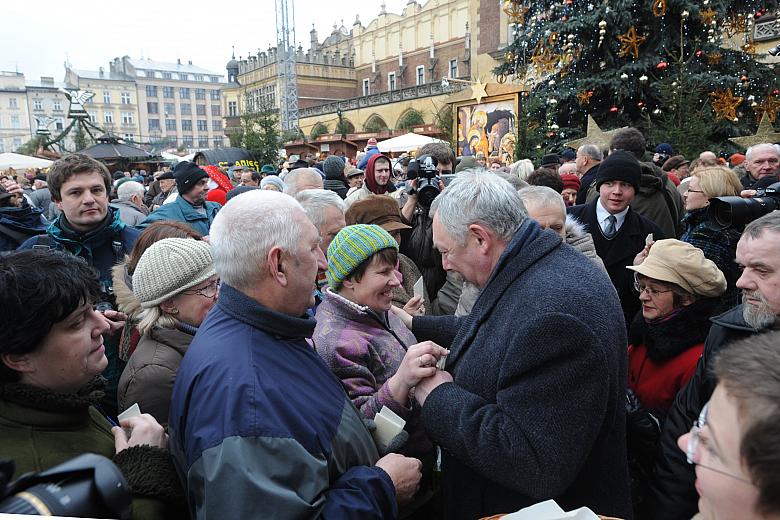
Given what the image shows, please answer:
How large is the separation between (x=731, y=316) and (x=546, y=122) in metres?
10.1

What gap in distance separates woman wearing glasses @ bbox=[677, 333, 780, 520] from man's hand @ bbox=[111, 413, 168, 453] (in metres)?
1.48

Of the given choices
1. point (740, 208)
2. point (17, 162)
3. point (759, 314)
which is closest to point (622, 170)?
point (740, 208)

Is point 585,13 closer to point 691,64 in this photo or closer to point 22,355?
point 691,64

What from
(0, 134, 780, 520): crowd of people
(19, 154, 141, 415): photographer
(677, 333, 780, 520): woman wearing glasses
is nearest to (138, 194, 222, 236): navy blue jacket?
(19, 154, 141, 415): photographer

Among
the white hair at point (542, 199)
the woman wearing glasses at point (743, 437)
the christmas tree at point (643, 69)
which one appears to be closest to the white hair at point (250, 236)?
the woman wearing glasses at point (743, 437)

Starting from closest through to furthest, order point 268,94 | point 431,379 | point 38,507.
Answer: point 38,507
point 431,379
point 268,94

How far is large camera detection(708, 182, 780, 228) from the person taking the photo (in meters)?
2.72

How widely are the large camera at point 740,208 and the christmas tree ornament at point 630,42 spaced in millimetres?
9375

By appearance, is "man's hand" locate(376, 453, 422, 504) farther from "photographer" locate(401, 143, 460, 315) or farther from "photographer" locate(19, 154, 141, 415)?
"photographer" locate(19, 154, 141, 415)

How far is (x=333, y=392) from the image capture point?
160cm

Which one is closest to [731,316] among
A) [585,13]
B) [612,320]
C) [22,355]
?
[612,320]

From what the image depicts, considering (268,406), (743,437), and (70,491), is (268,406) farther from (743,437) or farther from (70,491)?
(743,437)

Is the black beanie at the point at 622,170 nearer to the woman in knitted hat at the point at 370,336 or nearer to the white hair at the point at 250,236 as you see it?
the woman in knitted hat at the point at 370,336

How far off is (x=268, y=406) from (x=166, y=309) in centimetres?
113
